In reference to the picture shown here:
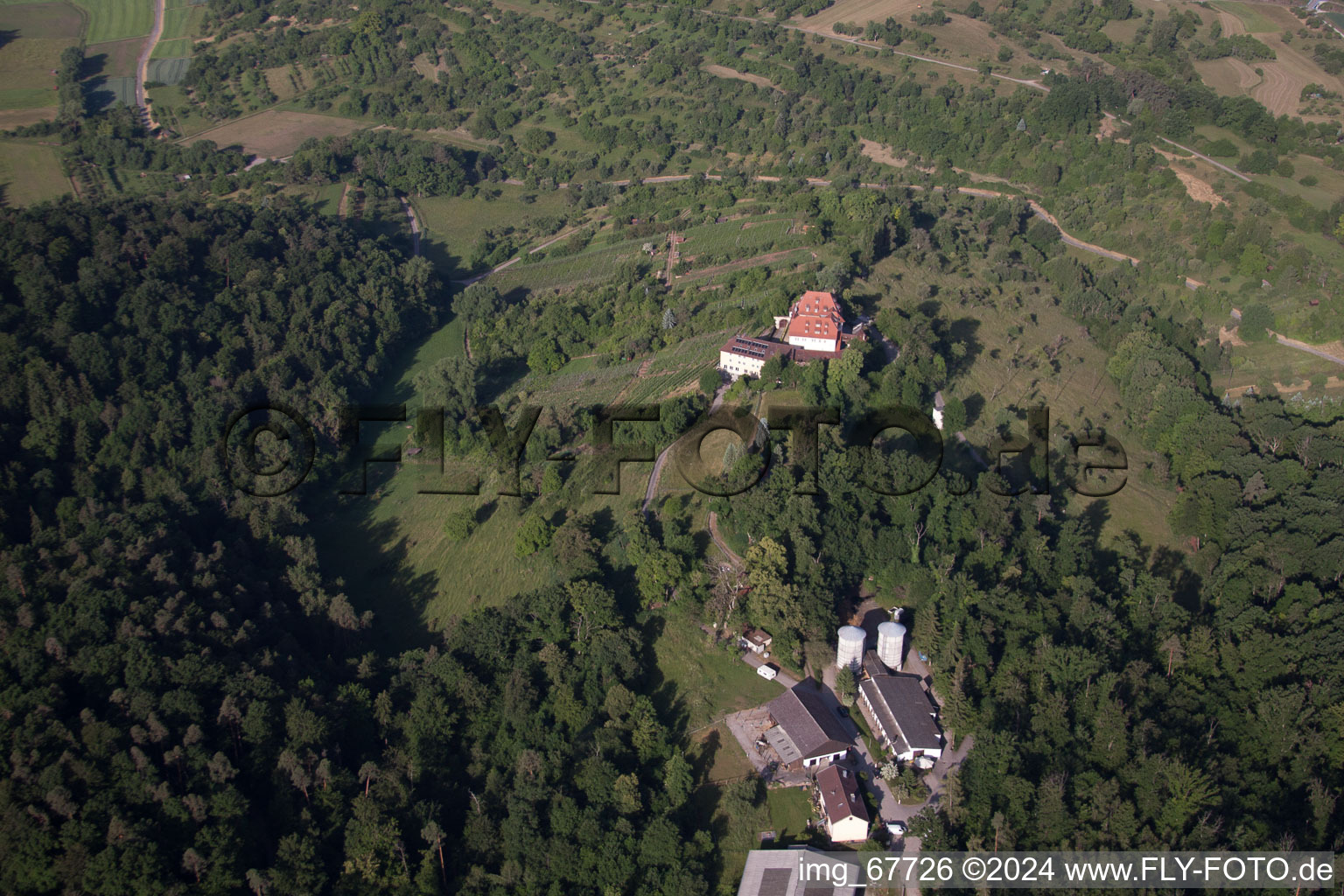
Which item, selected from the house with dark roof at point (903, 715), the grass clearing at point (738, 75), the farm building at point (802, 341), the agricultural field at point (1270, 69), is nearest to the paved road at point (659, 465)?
the farm building at point (802, 341)

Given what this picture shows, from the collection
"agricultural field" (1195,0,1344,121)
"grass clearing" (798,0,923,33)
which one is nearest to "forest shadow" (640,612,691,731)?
"agricultural field" (1195,0,1344,121)

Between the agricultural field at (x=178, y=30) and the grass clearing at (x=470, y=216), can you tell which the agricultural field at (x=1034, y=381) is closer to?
the grass clearing at (x=470, y=216)

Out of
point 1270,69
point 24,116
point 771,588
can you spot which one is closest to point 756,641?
point 771,588

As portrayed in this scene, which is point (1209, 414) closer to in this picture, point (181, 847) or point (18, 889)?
point (181, 847)

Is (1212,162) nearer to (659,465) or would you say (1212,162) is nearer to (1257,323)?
(1257,323)

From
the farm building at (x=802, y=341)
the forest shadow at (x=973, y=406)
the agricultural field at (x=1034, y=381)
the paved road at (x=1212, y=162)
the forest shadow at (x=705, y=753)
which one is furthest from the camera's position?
the paved road at (x=1212, y=162)

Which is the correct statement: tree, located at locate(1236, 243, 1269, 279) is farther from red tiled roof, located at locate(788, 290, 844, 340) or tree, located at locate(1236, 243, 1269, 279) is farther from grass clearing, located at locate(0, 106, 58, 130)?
grass clearing, located at locate(0, 106, 58, 130)

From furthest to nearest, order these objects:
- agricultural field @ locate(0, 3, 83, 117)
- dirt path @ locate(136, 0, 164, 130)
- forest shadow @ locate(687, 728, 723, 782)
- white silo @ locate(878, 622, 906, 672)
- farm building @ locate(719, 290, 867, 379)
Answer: dirt path @ locate(136, 0, 164, 130), agricultural field @ locate(0, 3, 83, 117), farm building @ locate(719, 290, 867, 379), white silo @ locate(878, 622, 906, 672), forest shadow @ locate(687, 728, 723, 782)
